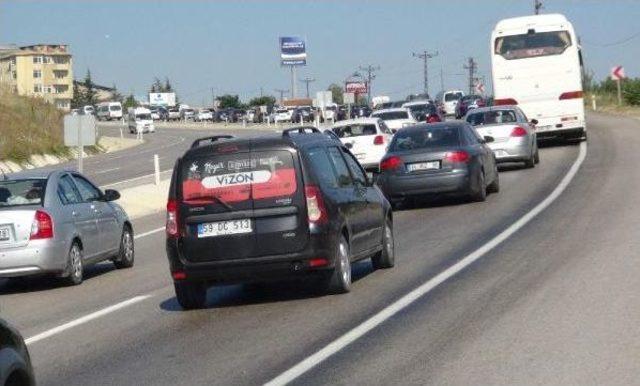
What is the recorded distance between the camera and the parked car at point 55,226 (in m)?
15.5

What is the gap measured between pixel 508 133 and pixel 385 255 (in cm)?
1701

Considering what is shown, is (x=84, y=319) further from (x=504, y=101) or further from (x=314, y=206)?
(x=504, y=101)

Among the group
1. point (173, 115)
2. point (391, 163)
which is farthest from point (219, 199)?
point (173, 115)

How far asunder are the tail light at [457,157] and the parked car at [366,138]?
1024 centimetres

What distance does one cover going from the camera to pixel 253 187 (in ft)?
41.5

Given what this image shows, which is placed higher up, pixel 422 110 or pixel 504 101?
pixel 504 101

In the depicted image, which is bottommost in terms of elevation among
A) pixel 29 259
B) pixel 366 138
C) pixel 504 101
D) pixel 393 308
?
pixel 393 308

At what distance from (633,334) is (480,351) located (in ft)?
4.39

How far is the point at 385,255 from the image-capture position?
49.6 ft

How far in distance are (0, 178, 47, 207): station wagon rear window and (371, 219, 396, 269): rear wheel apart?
425cm

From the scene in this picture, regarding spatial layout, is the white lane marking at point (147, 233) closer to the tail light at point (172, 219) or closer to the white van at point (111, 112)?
the tail light at point (172, 219)

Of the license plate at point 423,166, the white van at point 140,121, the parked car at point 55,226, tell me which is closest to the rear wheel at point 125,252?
the parked car at point 55,226

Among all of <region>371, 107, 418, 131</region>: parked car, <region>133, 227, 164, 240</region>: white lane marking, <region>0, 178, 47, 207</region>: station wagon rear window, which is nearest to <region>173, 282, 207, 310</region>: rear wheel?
<region>0, 178, 47, 207</region>: station wagon rear window

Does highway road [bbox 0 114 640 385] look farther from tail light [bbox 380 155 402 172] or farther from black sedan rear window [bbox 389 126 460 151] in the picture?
black sedan rear window [bbox 389 126 460 151]
